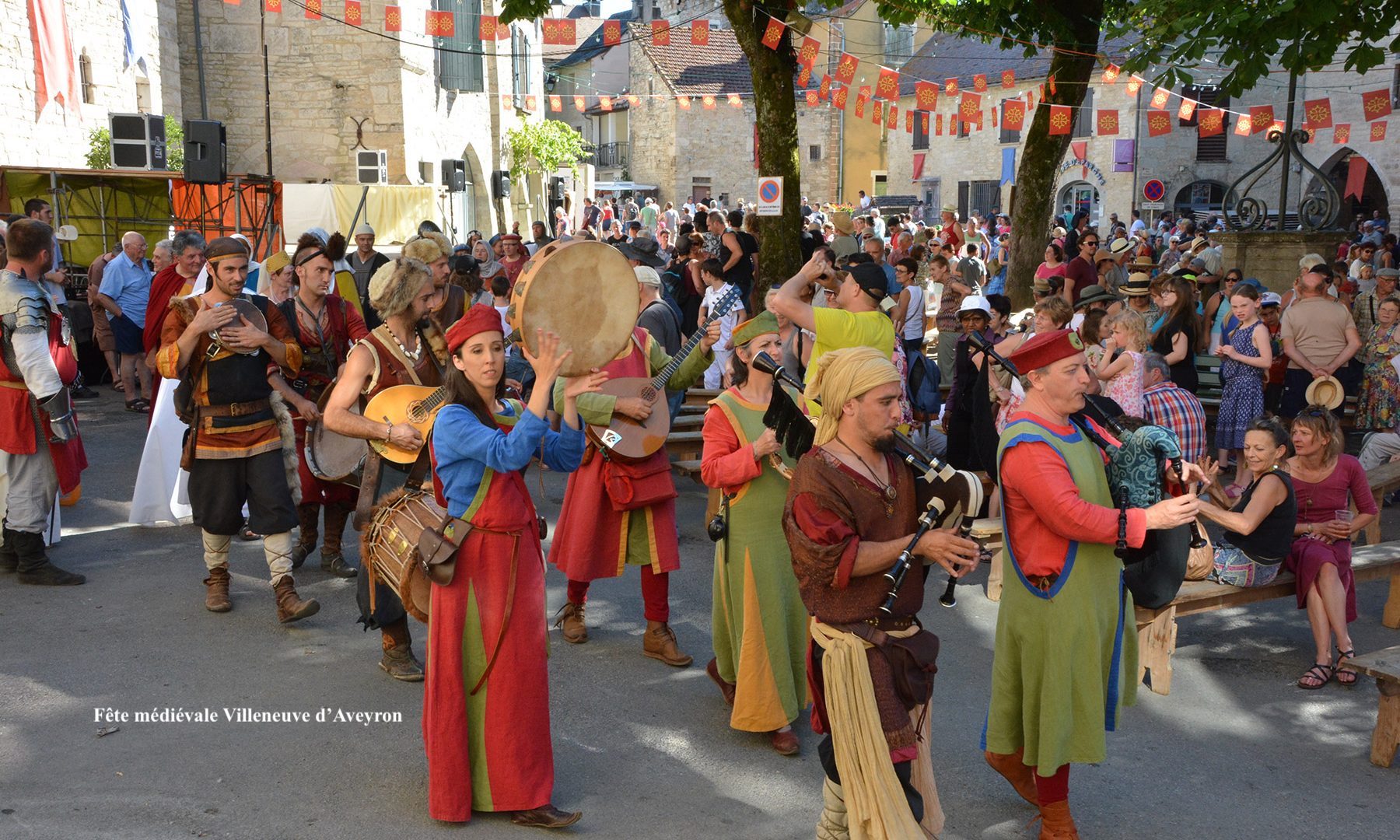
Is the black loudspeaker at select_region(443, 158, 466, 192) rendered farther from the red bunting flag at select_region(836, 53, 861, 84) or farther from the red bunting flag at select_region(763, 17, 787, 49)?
the red bunting flag at select_region(763, 17, 787, 49)

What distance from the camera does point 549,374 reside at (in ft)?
12.3

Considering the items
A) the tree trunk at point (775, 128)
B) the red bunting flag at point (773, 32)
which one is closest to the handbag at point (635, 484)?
the tree trunk at point (775, 128)

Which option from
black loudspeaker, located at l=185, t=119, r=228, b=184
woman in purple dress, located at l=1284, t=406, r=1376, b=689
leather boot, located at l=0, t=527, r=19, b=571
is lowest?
leather boot, located at l=0, t=527, r=19, b=571

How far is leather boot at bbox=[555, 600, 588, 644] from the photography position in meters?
6.27

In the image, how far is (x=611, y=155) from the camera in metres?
60.1

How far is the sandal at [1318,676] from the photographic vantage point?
581 cm

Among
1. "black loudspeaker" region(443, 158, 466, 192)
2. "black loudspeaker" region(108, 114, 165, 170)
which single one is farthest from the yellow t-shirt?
"black loudspeaker" region(443, 158, 466, 192)

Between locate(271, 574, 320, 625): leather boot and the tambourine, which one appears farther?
locate(271, 574, 320, 625): leather boot

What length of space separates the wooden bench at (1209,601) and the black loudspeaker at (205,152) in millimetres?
13939

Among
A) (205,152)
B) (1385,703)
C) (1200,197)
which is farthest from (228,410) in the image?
(1200,197)

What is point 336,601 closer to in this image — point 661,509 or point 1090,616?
point 661,509

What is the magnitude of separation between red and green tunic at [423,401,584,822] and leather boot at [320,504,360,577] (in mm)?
3297

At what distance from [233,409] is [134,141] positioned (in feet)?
50.4

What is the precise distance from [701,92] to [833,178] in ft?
24.2
